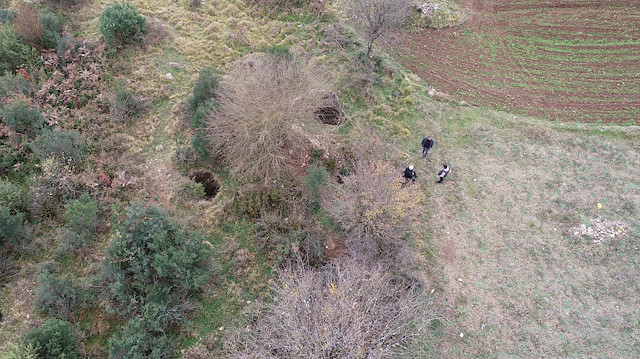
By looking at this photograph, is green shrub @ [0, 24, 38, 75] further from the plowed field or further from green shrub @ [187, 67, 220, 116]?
the plowed field

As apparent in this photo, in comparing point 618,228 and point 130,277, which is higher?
point 618,228

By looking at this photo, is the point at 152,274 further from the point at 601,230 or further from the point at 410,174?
the point at 601,230

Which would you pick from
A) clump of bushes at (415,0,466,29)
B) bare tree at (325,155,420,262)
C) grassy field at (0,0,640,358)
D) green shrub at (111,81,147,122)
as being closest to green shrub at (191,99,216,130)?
grassy field at (0,0,640,358)

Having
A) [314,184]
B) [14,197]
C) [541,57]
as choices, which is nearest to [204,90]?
[314,184]

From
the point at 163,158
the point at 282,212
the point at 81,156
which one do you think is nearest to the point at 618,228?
the point at 282,212

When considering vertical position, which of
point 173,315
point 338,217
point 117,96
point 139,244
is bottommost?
point 173,315

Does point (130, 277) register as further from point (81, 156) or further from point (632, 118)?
point (632, 118)
